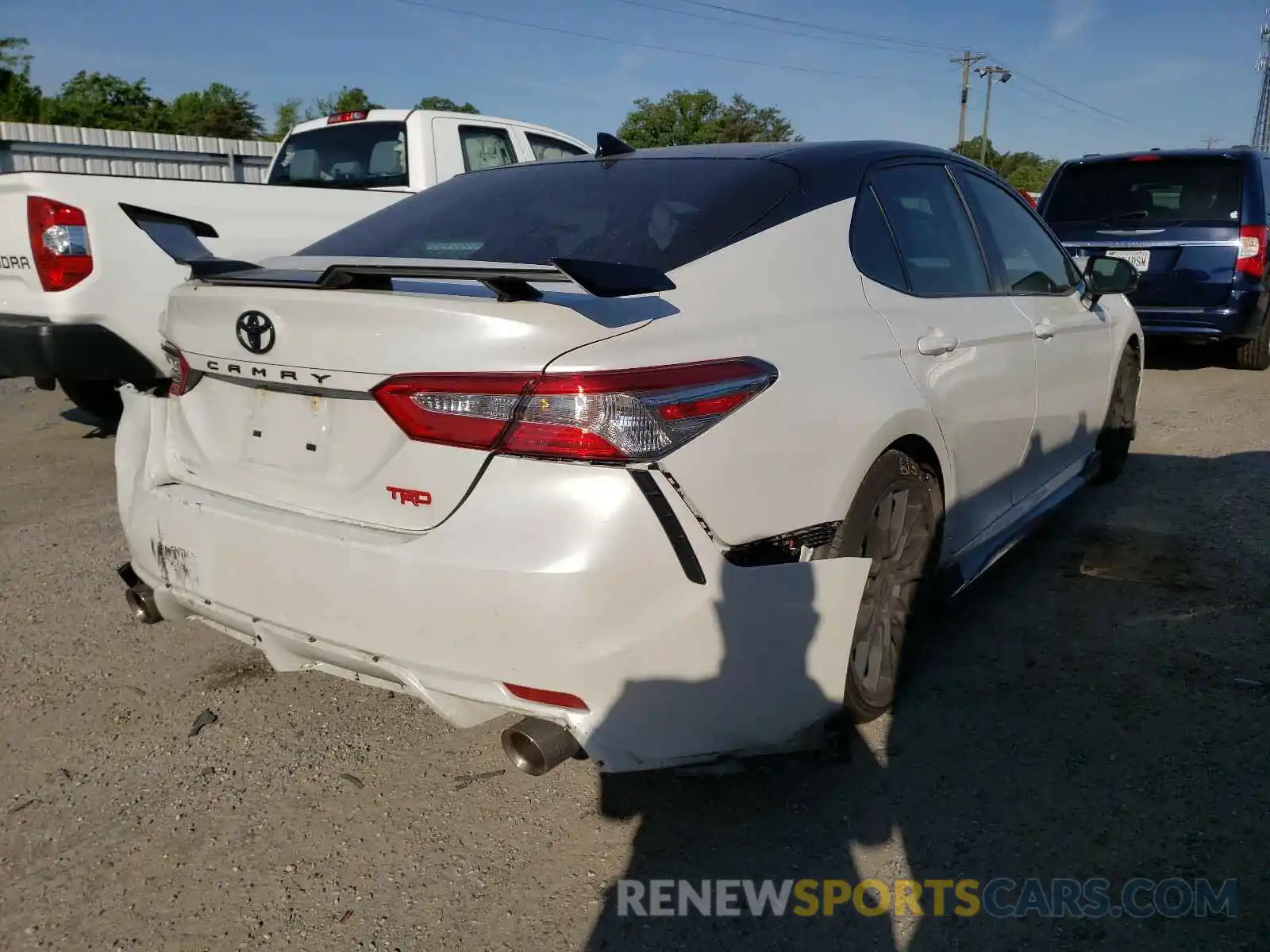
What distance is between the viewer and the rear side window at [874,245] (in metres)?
2.81

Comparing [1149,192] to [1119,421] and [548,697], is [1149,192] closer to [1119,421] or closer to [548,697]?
[1119,421]

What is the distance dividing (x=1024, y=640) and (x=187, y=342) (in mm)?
2831

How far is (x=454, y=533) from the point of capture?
6.68 ft

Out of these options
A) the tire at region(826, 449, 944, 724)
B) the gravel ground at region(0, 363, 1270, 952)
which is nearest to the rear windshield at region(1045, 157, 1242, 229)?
the gravel ground at region(0, 363, 1270, 952)

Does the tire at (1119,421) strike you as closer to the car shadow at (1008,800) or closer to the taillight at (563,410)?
the car shadow at (1008,800)

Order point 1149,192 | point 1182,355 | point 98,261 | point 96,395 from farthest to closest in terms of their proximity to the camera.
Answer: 1. point 1182,355
2. point 1149,192
3. point 96,395
4. point 98,261

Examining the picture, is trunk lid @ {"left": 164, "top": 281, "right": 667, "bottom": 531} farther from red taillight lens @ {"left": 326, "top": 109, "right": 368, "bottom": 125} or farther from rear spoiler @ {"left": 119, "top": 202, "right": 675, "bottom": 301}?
red taillight lens @ {"left": 326, "top": 109, "right": 368, "bottom": 125}

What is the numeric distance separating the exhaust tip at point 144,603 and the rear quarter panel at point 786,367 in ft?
5.03

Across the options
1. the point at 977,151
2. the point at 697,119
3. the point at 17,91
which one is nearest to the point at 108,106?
the point at 17,91

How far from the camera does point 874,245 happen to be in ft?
9.50

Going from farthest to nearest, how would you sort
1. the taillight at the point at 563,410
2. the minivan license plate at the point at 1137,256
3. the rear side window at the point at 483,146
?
the minivan license plate at the point at 1137,256
the rear side window at the point at 483,146
the taillight at the point at 563,410

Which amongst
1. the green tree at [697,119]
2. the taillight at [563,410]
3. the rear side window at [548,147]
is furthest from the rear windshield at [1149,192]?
the green tree at [697,119]

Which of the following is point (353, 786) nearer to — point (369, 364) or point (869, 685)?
point (369, 364)

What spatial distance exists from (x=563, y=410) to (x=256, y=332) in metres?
0.83
